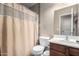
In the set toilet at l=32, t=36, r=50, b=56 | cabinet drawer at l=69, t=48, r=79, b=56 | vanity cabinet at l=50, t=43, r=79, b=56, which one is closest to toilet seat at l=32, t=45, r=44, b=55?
toilet at l=32, t=36, r=50, b=56

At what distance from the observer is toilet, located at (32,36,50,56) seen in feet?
4.30

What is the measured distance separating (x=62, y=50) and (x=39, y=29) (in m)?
0.48

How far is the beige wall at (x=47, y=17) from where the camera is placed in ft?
4.39

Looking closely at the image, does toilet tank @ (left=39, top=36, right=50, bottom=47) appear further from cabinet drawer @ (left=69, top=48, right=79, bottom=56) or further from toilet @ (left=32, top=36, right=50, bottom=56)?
cabinet drawer @ (left=69, top=48, right=79, bottom=56)

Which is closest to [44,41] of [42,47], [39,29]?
[42,47]

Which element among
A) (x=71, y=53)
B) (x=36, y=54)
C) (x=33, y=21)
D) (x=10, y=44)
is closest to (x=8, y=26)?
(x=10, y=44)

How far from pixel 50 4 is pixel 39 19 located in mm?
290

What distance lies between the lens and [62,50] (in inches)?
51.2

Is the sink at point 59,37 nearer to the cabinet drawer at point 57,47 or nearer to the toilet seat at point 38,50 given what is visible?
the cabinet drawer at point 57,47

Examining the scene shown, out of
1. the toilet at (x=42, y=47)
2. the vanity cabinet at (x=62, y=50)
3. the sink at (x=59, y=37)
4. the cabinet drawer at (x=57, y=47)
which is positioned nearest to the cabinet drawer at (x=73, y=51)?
the vanity cabinet at (x=62, y=50)

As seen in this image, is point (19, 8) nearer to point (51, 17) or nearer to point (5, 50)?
point (51, 17)

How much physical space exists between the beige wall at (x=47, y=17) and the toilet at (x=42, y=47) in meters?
0.09

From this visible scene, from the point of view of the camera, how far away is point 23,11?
4.46ft

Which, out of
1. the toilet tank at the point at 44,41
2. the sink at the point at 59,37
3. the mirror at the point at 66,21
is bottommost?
the toilet tank at the point at 44,41
